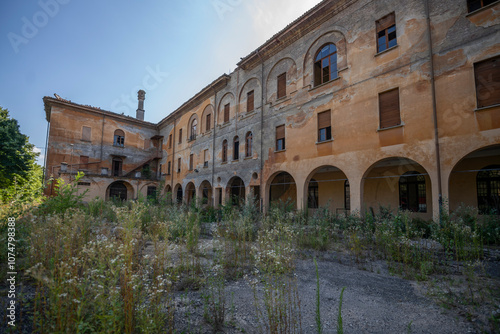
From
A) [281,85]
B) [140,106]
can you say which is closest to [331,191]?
[281,85]

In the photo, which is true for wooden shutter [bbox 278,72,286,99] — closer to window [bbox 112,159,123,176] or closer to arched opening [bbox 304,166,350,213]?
arched opening [bbox 304,166,350,213]

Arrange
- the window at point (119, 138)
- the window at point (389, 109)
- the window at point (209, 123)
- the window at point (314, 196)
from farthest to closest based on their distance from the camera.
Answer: the window at point (119, 138), the window at point (209, 123), the window at point (314, 196), the window at point (389, 109)

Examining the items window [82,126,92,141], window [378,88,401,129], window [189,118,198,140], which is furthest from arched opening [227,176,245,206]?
window [82,126,92,141]

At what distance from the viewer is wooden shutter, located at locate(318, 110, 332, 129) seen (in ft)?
38.5

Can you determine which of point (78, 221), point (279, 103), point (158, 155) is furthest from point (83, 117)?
point (78, 221)

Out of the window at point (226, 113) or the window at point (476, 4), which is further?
the window at point (226, 113)

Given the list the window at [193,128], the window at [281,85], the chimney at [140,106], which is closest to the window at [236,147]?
the window at [281,85]

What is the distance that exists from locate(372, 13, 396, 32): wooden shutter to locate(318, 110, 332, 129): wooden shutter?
4.07 meters

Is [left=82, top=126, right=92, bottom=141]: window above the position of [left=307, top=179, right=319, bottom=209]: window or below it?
above

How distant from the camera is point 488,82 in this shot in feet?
24.4

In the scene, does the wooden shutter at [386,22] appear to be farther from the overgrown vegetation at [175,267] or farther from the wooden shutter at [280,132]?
the overgrown vegetation at [175,267]

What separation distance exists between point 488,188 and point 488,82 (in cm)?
504

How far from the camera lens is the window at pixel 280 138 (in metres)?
14.1

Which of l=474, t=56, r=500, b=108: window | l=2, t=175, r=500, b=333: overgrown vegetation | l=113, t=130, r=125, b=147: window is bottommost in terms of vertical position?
l=2, t=175, r=500, b=333: overgrown vegetation
